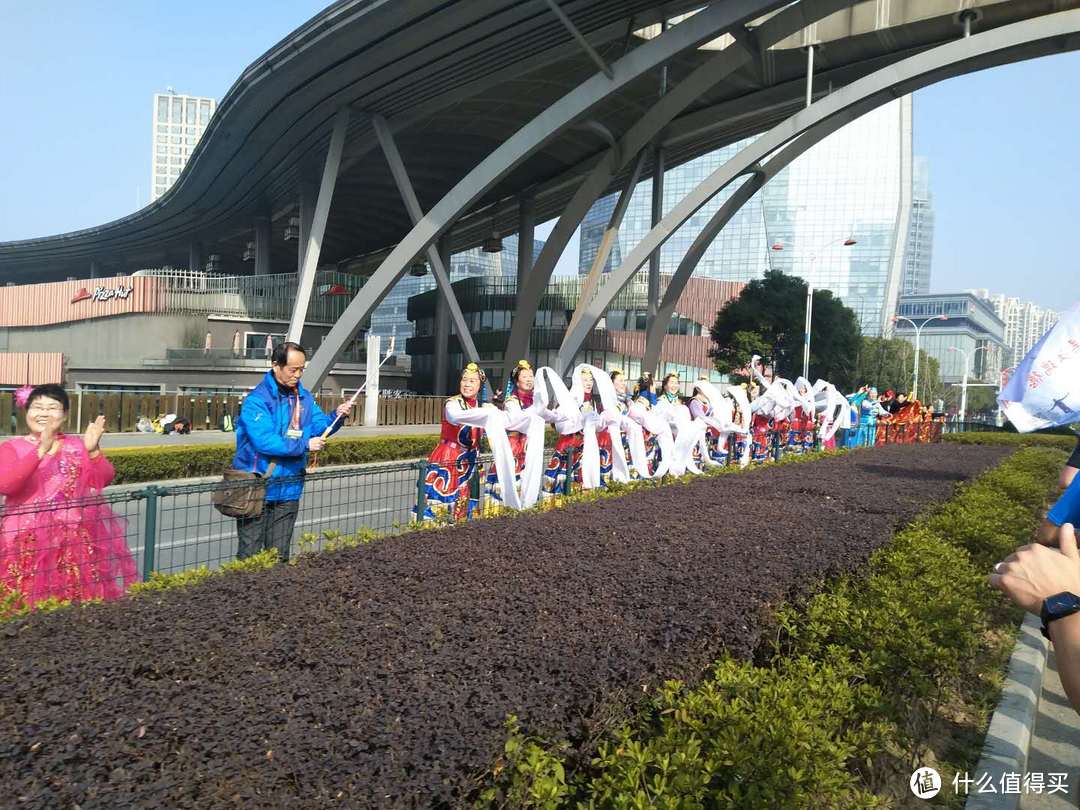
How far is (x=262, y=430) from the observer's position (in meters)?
4.53

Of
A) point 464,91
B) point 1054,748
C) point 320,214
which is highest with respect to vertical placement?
point 464,91

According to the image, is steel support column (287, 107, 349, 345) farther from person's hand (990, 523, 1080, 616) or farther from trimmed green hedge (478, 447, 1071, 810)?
person's hand (990, 523, 1080, 616)

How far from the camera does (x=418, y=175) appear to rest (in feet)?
91.5

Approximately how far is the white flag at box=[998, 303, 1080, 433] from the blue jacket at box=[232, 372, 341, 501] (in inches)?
142

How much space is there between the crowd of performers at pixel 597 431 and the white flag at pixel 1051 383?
3779mm

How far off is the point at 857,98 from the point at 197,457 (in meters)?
15.2

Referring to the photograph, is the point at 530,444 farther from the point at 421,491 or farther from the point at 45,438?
the point at 45,438

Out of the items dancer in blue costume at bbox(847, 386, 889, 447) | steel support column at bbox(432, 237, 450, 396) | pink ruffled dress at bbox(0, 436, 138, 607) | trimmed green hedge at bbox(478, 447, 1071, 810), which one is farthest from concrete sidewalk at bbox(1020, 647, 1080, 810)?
steel support column at bbox(432, 237, 450, 396)

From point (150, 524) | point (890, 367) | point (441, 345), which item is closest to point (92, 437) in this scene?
point (150, 524)

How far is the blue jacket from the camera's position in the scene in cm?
452

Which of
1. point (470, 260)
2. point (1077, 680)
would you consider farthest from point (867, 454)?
point (470, 260)

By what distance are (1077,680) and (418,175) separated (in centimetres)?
2820

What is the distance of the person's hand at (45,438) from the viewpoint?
3996 millimetres

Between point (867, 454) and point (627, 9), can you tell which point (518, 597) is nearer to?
point (867, 454)
